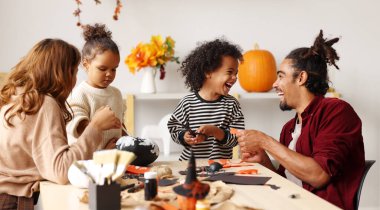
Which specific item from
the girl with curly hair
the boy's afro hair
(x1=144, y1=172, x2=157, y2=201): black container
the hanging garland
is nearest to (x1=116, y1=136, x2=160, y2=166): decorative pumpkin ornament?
the girl with curly hair

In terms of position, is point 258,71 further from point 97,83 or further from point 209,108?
point 97,83

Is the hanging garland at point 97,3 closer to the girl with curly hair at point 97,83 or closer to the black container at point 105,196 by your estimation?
the girl with curly hair at point 97,83

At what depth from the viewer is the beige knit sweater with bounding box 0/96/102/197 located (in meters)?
1.70

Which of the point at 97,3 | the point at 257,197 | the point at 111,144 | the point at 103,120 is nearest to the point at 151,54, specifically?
the point at 97,3

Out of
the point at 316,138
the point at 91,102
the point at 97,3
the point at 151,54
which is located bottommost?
the point at 316,138

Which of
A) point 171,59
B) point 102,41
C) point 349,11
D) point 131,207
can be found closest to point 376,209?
point 349,11

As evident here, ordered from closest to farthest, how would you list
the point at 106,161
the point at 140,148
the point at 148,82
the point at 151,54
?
the point at 106,161 < the point at 140,148 < the point at 151,54 < the point at 148,82

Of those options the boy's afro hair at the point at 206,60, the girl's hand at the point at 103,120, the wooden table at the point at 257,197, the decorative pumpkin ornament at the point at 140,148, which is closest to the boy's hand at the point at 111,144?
the decorative pumpkin ornament at the point at 140,148

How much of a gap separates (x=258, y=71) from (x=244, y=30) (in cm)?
42

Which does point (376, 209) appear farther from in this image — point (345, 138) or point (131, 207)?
point (131, 207)

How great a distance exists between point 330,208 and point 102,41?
1.54 metres

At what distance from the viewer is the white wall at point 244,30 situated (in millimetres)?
3580

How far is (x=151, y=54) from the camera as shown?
11.4 ft

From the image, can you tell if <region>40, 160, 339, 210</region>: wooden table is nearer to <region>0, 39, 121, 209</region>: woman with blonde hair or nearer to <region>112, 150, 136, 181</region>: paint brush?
<region>0, 39, 121, 209</region>: woman with blonde hair
